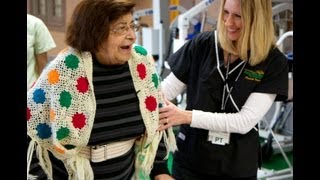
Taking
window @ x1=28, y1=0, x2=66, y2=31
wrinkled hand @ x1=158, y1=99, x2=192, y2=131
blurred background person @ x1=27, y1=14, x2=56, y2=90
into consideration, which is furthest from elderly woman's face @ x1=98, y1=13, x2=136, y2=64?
window @ x1=28, y1=0, x2=66, y2=31

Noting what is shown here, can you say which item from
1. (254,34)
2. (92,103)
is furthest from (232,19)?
(92,103)

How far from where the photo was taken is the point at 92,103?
1265 millimetres

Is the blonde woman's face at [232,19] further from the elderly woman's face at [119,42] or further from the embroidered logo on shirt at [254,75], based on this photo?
the elderly woman's face at [119,42]

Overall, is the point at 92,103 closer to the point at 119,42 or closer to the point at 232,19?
the point at 119,42

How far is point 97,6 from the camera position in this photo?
1.24 meters

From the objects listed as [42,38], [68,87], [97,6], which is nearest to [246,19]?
[97,6]

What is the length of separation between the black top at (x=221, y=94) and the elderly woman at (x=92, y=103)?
1.06ft

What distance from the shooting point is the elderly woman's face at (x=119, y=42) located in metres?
1.28

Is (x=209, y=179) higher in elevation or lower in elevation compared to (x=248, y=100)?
lower

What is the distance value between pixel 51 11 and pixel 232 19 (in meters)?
5.78
